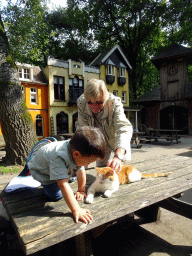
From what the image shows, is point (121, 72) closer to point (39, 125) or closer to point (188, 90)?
point (188, 90)

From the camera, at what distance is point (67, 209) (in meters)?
1.46

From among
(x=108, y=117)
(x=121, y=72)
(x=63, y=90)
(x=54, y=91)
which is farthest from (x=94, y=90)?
(x=121, y=72)

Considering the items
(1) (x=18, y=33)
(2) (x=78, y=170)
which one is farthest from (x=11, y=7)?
(2) (x=78, y=170)

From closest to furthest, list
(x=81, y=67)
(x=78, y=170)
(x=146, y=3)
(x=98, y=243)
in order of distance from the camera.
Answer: (x=78, y=170)
(x=98, y=243)
(x=81, y=67)
(x=146, y=3)

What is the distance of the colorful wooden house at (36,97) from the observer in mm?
16263

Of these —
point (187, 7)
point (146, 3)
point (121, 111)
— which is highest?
point (146, 3)

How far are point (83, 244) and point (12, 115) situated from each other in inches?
210

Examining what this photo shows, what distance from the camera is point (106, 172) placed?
1.80 meters

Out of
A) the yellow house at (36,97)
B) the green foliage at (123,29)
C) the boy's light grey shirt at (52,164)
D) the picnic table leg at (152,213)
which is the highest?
the green foliage at (123,29)

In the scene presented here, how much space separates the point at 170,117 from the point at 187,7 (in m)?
12.8

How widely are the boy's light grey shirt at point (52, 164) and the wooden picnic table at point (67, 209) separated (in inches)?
9.7

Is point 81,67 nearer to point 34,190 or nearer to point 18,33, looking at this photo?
point 18,33

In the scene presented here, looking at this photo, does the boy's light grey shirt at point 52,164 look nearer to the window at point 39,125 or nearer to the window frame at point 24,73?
the window at point 39,125

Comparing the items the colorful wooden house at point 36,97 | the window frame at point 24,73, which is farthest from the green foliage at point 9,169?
the window frame at point 24,73
